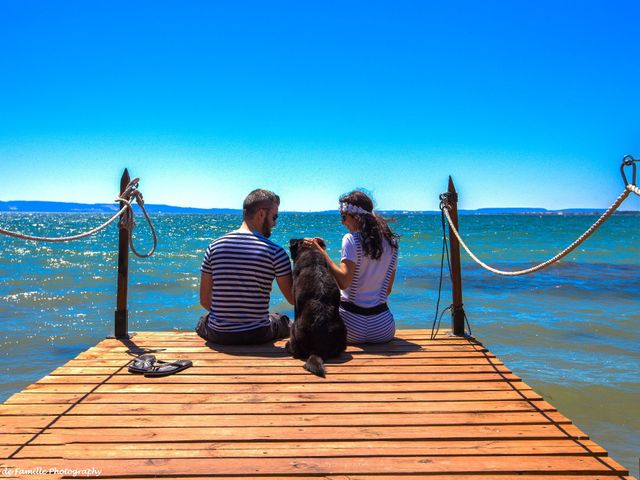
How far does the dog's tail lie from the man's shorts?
34.4 inches

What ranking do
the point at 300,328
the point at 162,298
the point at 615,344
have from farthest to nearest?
the point at 162,298 < the point at 615,344 < the point at 300,328

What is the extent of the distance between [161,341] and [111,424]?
2.16m

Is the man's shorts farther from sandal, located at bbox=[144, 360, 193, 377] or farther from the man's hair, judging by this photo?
the man's hair

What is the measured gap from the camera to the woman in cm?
491

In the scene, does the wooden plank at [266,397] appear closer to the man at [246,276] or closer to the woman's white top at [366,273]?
the man at [246,276]

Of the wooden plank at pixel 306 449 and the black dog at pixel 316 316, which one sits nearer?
the wooden plank at pixel 306 449

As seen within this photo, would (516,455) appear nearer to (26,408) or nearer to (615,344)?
(26,408)

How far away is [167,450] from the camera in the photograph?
9.38 ft

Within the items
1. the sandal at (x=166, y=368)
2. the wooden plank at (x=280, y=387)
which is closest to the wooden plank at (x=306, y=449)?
the wooden plank at (x=280, y=387)

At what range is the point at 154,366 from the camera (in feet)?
14.2

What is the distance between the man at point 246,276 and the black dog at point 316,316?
0.31m

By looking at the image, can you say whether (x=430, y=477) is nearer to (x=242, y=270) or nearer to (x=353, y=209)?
(x=242, y=270)

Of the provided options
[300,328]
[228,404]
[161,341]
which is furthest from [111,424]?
[161,341]

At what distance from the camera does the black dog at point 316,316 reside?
4.42 meters
